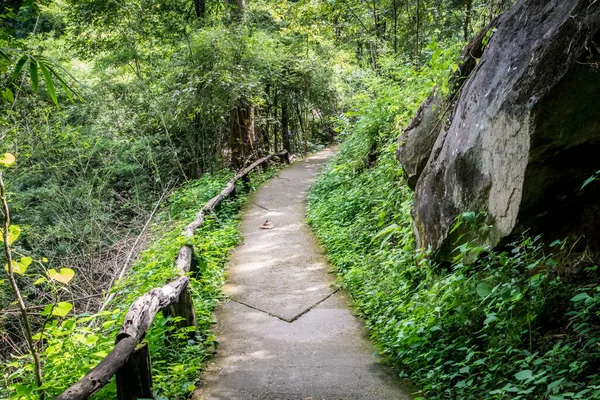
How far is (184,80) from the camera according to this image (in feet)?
38.4

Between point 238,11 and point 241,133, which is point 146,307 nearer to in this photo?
point 241,133

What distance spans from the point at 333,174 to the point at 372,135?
5.67 ft

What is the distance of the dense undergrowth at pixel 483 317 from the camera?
2799 mm

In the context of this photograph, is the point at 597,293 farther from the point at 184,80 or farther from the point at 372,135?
the point at 184,80

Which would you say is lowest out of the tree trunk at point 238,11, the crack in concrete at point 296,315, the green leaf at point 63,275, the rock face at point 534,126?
the crack in concrete at point 296,315

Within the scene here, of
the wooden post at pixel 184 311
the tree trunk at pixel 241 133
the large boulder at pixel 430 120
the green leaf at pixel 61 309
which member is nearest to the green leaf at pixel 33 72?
the green leaf at pixel 61 309

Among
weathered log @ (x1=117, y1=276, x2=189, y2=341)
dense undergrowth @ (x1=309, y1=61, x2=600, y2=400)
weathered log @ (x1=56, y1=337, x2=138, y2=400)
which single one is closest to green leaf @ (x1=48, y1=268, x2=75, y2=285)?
weathered log @ (x1=56, y1=337, x2=138, y2=400)

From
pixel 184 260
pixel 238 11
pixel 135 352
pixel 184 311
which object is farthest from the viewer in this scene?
pixel 238 11

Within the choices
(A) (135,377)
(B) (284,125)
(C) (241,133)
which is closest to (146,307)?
(A) (135,377)

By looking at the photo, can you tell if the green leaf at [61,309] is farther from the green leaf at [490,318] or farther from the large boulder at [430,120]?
the large boulder at [430,120]

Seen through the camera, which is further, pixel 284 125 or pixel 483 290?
pixel 284 125

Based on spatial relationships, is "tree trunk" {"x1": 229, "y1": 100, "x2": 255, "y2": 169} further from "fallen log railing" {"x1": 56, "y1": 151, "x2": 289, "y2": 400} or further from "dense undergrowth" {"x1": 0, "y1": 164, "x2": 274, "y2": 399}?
"fallen log railing" {"x1": 56, "y1": 151, "x2": 289, "y2": 400}

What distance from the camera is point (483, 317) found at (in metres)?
3.61

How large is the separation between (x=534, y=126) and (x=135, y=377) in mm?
3476
